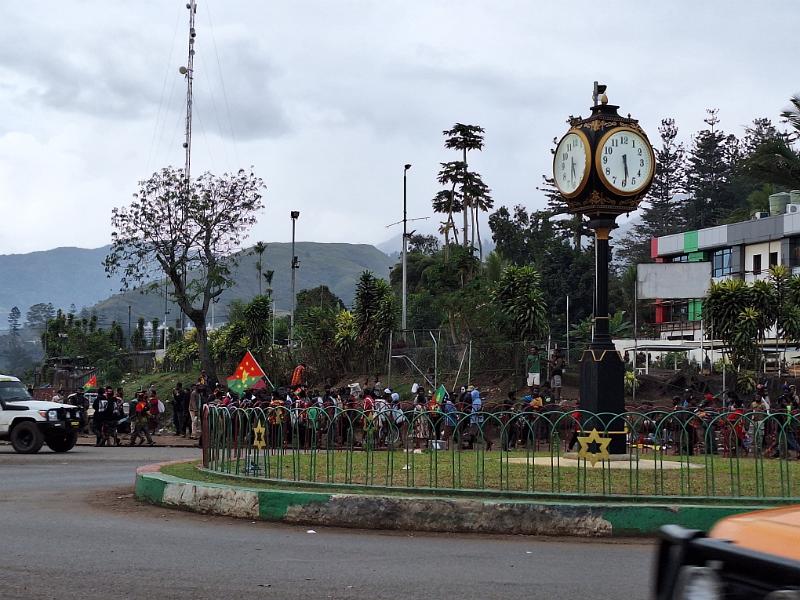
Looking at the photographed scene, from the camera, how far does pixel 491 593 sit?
7.78m

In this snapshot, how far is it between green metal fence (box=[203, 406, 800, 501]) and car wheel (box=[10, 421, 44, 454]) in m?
12.2

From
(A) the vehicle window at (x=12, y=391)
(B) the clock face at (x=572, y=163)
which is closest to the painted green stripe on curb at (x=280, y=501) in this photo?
(B) the clock face at (x=572, y=163)

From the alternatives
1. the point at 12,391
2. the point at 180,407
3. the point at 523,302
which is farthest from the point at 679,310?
the point at 12,391

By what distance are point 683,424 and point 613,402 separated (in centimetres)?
214

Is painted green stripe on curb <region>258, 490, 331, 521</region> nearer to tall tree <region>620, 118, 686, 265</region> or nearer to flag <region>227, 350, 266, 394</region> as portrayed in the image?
flag <region>227, 350, 266, 394</region>

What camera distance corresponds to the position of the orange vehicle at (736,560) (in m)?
3.72

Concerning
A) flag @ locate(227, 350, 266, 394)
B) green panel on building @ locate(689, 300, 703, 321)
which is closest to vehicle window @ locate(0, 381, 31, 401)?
flag @ locate(227, 350, 266, 394)

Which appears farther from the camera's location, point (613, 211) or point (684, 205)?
point (684, 205)

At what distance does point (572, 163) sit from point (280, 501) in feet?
21.6

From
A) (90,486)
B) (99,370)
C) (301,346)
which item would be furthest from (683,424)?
(99,370)

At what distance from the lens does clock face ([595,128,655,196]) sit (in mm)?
14906

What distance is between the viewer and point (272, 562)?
29.8ft

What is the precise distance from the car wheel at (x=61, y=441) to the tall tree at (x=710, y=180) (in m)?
66.7

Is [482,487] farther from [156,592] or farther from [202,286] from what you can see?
[202,286]
